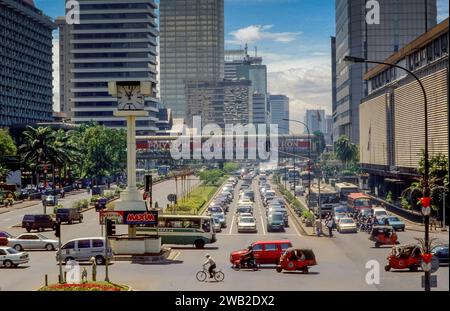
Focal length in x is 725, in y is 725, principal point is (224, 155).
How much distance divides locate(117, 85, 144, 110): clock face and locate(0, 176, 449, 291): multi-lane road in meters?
10.9

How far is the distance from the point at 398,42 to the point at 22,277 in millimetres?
155991

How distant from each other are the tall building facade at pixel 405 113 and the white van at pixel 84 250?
3086cm

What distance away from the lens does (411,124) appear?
284 ft

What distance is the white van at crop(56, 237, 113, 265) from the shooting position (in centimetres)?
4525

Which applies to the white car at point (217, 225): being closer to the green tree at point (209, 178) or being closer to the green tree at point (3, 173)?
the green tree at point (3, 173)

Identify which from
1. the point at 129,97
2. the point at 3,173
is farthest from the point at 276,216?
the point at 3,173

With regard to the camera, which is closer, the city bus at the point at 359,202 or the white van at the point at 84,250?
the white van at the point at 84,250

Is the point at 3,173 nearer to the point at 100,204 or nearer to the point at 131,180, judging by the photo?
the point at 100,204

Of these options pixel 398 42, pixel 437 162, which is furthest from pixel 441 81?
pixel 398 42

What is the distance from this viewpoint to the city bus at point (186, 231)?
180 ft

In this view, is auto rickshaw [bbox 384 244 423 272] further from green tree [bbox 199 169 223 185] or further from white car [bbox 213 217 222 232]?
green tree [bbox 199 169 223 185]

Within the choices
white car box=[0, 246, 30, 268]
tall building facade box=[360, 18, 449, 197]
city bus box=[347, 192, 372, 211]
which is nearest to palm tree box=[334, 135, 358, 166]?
tall building facade box=[360, 18, 449, 197]

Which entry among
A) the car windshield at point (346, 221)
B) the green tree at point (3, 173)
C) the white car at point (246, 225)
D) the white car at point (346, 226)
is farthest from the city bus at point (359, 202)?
the green tree at point (3, 173)
